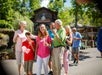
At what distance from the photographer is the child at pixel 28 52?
3887 millimetres

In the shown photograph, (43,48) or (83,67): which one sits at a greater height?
(43,48)

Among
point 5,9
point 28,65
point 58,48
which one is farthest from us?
point 5,9

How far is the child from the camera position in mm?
3887

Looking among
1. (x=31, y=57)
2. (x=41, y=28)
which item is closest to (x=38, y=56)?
(x=31, y=57)

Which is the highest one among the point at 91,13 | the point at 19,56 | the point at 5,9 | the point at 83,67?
the point at 5,9

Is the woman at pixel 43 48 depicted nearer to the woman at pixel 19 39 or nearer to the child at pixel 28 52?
the child at pixel 28 52

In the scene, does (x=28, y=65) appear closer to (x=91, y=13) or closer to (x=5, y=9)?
(x=91, y=13)

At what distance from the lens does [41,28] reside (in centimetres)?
391

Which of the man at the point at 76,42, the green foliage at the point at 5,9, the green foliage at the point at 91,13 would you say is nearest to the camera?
the green foliage at the point at 91,13

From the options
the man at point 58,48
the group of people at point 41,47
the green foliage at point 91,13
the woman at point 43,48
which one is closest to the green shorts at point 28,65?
the group of people at point 41,47

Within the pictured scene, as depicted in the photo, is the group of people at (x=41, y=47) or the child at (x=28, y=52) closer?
the group of people at (x=41, y=47)

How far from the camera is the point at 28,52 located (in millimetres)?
3873

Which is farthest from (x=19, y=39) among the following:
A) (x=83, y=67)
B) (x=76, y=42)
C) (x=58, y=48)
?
(x=76, y=42)

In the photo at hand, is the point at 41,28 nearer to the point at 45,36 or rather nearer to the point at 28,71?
the point at 45,36
